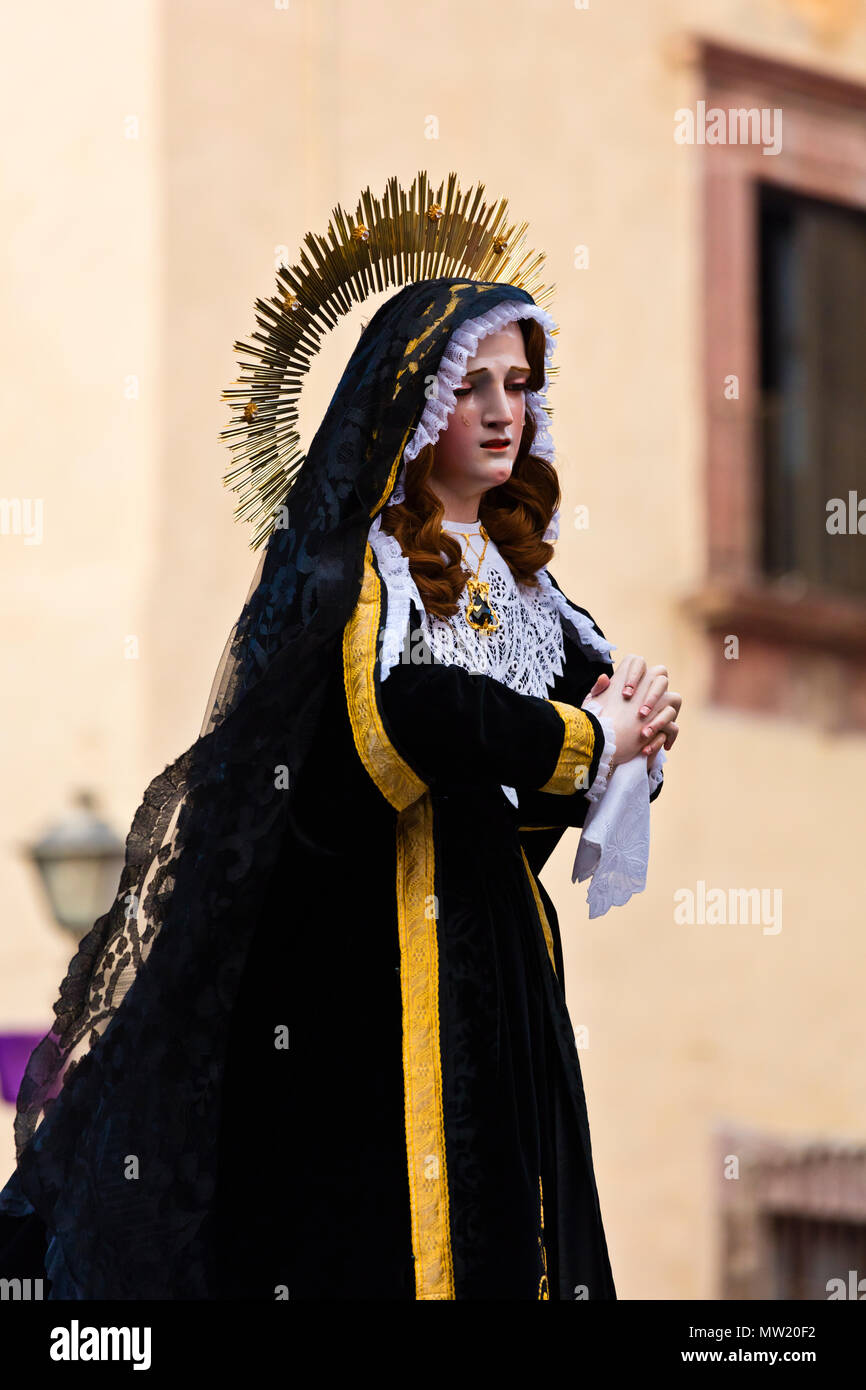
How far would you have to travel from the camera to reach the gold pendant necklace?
3934mm

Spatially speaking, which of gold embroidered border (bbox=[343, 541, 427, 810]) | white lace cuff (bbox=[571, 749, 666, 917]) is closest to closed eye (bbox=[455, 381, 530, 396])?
gold embroidered border (bbox=[343, 541, 427, 810])

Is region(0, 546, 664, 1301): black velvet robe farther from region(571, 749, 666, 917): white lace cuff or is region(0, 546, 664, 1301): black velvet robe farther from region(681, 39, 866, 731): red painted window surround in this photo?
region(681, 39, 866, 731): red painted window surround

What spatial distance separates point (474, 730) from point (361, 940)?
0.37 meters

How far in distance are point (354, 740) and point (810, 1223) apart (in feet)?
19.0

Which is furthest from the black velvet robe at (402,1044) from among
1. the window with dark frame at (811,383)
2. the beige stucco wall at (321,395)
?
the window with dark frame at (811,383)

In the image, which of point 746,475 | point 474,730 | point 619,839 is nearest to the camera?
point 474,730

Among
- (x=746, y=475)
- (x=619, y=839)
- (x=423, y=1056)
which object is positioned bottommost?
(x=423, y=1056)

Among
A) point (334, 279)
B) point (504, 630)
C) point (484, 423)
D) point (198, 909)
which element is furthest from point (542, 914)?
point (334, 279)

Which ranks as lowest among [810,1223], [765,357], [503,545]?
[810,1223]

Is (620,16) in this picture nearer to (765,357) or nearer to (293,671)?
(765,357)

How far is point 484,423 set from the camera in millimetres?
3908

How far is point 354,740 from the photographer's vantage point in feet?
12.0

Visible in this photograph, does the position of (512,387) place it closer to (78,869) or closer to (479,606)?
(479,606)
